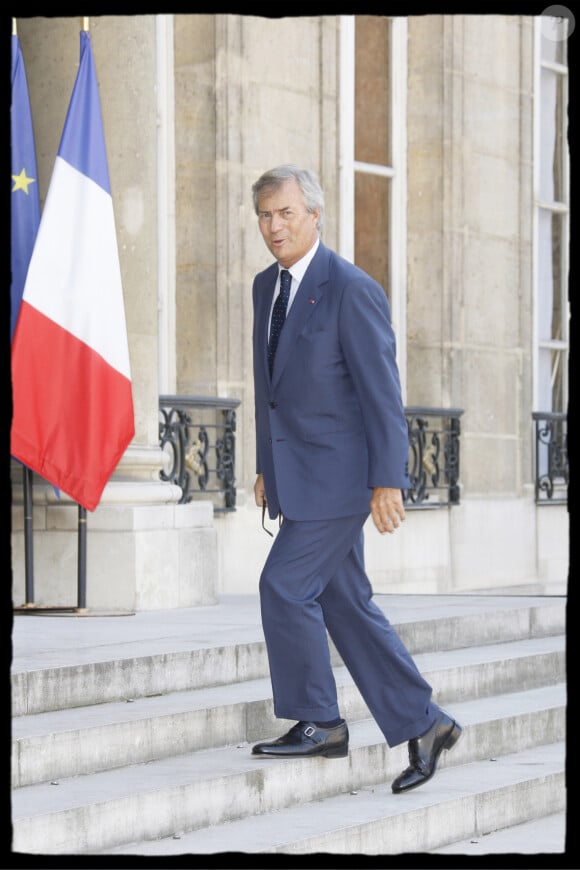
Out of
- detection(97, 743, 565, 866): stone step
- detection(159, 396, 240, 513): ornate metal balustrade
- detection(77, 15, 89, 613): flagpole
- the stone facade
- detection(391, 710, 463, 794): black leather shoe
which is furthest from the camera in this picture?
detection(159, 396, 240, 513): ornate metal balustrade

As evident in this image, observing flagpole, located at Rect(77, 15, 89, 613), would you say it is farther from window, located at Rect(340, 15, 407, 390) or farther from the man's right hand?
window, located at Rect(340, 15, 407, 390)

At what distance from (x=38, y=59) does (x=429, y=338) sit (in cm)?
412

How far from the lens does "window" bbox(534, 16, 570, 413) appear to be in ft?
39.8

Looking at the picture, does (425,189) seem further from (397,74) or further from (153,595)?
(153,595)

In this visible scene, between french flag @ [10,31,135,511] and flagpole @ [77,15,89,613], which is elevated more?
french flag @ [10,31,135,511]

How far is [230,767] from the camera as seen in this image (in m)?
4.69

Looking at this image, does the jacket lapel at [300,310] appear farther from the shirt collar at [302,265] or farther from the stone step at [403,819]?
the stone step at [403,819]

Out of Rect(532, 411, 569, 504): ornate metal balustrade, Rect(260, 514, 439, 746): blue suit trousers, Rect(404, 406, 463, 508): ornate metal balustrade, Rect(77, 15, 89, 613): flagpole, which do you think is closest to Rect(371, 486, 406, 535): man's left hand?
Rect(260, 514, 439, 746): blue suit trousers

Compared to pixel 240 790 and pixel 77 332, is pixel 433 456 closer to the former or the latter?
pixel 77 332

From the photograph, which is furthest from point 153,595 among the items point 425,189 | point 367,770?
point 425,189

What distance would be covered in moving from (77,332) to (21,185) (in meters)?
0.67

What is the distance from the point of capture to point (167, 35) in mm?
9055

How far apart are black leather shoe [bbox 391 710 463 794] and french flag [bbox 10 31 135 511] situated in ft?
8.50

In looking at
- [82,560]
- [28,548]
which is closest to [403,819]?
[82,560]
